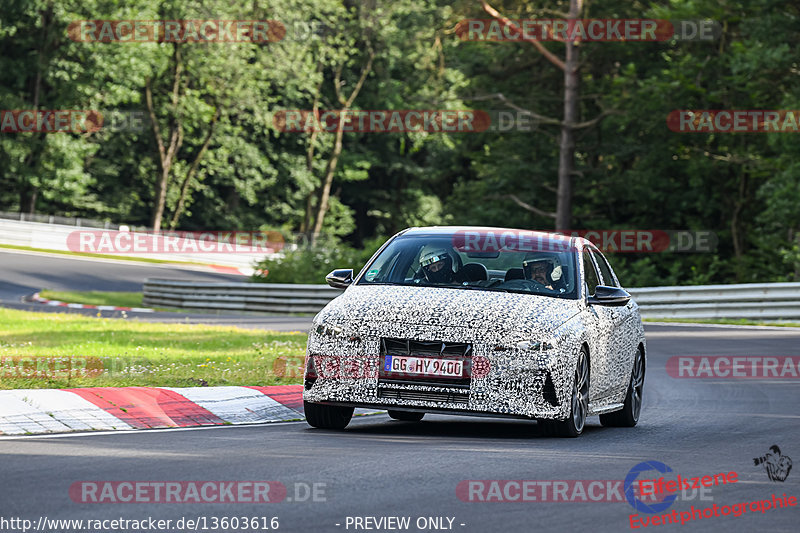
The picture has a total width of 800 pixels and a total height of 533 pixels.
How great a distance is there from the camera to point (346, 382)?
32.1 feet

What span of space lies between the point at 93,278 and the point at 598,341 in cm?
3553

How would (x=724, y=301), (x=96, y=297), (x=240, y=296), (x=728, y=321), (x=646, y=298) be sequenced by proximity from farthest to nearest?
(x=96, y=297)
(x=240, y=296)
(x=646, y=298)
(x=724, y=301)
(x=728, y=321)

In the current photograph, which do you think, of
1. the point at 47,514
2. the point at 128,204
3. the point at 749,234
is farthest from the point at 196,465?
the point at 128,204

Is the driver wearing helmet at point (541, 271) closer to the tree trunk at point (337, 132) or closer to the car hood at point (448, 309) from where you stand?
the car hood at point (448, 309)

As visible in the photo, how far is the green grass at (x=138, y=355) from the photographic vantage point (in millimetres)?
12688

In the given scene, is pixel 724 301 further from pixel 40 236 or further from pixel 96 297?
pixel 40 236

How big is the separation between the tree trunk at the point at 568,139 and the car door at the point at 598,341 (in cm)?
3208

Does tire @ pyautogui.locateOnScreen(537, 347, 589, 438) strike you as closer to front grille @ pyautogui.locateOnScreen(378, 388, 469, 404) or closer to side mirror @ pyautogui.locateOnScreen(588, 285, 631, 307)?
side mirror @ pyautogui.locateOnScreen(588, 285, 631, 307)

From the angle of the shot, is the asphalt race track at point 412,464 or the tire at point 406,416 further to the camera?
the tire at point 406,416

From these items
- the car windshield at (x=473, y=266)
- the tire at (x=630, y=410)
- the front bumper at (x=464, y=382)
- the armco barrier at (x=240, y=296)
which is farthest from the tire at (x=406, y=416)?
the armco barrier at (x=240, y=296)

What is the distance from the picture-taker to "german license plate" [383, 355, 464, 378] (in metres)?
9.55

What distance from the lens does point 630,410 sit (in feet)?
39.4

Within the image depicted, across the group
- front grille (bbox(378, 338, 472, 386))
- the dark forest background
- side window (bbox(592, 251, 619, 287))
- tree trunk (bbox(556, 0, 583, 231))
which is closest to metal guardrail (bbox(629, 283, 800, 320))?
the dark forest background

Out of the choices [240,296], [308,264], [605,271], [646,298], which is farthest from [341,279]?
[308,264]
